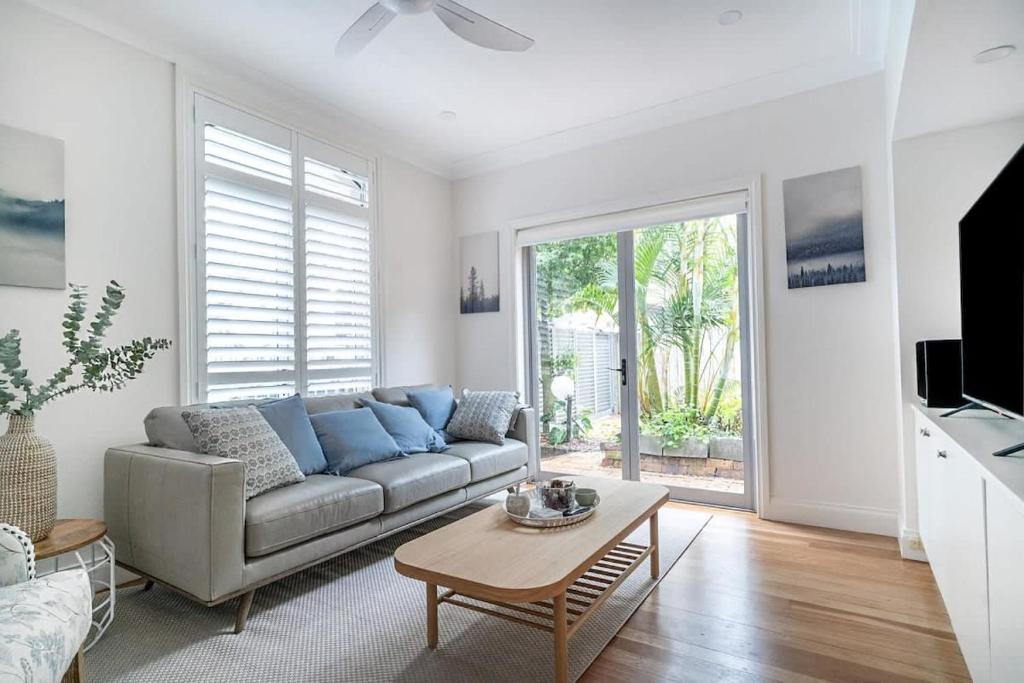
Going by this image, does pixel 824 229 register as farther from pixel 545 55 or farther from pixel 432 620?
pixel 432 620

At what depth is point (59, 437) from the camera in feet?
7.84

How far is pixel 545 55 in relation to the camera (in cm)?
300

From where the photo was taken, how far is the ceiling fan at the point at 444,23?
6.84ft

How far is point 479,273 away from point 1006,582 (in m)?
3.95

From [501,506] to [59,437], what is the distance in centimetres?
203

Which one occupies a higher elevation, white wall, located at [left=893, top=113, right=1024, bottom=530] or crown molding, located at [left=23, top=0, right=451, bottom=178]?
crown molding, located at [left=23, top=0, right=451, bottom=178]

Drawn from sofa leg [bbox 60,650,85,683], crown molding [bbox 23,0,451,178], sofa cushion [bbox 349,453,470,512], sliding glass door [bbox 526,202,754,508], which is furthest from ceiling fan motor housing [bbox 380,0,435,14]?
sofa leg [bbox 60,650,85,683]

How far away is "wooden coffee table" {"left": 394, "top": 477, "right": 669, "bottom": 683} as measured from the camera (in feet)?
5.20

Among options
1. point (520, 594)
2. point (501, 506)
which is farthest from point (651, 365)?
point (520, 594)

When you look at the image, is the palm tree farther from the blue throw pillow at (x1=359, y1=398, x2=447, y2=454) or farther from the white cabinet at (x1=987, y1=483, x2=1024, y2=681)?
the white cabinet at (x1=987, y1=483, x2=1024, y2=681)

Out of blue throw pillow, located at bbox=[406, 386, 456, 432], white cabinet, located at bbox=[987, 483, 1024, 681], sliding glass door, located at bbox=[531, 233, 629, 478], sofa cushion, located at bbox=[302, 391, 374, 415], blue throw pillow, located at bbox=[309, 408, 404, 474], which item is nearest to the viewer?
Answer: white cabinet, located at bbox=[987, 483, 1024, 681]

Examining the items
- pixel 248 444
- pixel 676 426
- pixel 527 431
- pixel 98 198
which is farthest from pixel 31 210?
pixel 676 426

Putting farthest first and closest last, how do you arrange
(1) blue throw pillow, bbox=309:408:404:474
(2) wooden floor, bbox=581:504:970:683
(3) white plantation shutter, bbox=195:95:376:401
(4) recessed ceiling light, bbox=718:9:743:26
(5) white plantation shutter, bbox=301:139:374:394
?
1. (5) white plantation shutter, bbox=301:139:374:394
2. (3) white plantation shutter, bbox=195:95:376:401
3. (1) blue throw pillow, bbox=309:408:404:474
4. (4) recessed ceiling light, bbox=718:9:743:26
5. (2) wooden floor, bbox=581:504:970:683

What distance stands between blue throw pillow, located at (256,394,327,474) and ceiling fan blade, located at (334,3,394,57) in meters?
1.76
